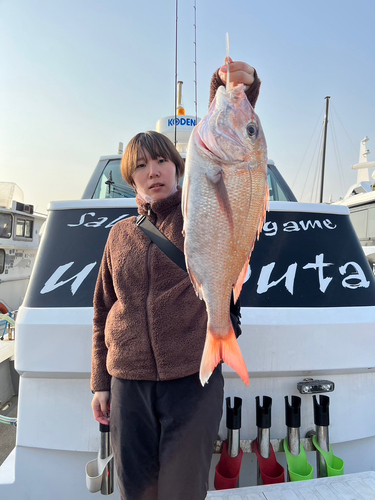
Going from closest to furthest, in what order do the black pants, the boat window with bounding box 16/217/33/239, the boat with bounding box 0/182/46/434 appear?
the black pants, the boat with bounding box 0/182/46/434, the boat window with bounding box 16/217/33/239

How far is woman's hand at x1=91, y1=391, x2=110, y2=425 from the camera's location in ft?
5.12

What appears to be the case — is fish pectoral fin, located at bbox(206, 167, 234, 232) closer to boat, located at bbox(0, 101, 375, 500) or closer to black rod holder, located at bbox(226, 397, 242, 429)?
boat, located at bbox(0, 101, 375, 500)

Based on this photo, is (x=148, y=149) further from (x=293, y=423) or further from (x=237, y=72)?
(x=293, y=423)

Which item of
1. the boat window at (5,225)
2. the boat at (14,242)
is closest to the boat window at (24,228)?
the boat at (14,242)

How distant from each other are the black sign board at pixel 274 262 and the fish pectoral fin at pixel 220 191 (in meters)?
0.88

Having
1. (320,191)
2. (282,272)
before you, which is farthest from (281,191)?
(320,191)

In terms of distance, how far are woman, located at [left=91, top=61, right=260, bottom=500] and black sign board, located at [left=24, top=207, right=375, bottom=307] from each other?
1.94 ft

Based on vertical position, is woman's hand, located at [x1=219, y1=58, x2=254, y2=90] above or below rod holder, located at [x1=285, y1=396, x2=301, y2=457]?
above

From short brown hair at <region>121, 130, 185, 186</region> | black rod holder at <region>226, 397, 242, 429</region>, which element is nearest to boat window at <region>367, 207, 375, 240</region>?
black rod holder at <region>226, 397, 242, 429</region>

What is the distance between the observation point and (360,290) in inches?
80.4

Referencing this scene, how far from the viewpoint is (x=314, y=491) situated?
1.60m

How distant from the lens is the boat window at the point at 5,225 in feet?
29.1

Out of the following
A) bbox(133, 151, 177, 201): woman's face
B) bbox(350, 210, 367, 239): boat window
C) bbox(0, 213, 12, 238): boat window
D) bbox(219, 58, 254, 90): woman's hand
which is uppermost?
bbox(350, 210, 367, 239): boat window

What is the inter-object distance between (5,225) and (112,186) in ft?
22.1
